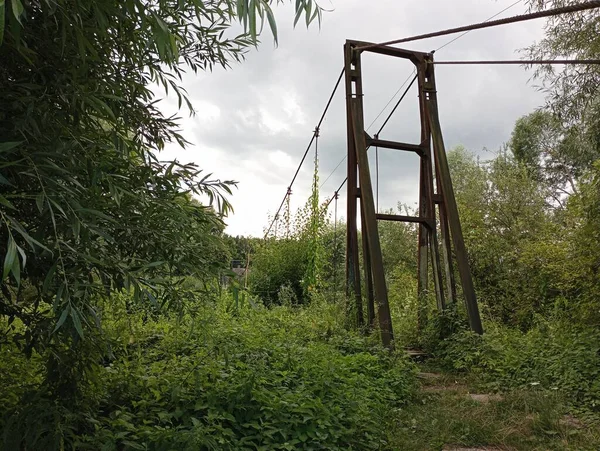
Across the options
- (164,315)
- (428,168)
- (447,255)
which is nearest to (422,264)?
(447,255)

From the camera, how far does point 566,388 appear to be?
125 inches

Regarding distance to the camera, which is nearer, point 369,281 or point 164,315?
point 164,315

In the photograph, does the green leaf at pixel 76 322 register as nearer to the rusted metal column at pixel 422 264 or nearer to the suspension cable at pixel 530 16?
the suspension cable at pixel 530 16

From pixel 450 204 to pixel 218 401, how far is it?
3230 millimetres

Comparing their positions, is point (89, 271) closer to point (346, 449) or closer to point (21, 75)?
point (21, 75)

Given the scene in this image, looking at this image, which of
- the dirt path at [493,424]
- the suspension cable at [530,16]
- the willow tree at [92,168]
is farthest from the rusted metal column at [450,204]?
the willow tree at [92,168]

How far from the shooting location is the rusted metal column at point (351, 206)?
488 cm

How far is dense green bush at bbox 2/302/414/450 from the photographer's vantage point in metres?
1.89

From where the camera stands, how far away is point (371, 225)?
176 inches

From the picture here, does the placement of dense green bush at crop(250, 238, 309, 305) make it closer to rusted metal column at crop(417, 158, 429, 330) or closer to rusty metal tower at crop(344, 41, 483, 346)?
rusted metal column at crop(417, 158, 429, 330)

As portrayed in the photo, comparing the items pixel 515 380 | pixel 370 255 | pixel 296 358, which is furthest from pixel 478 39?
pixel 296 358

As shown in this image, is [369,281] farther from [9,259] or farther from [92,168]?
[9,259]

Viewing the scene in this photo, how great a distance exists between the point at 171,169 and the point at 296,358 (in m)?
1.57

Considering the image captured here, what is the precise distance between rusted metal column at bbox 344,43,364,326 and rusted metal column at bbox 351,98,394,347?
0.20m
